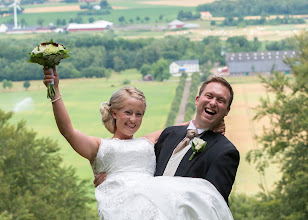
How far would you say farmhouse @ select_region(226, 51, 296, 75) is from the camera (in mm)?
74812

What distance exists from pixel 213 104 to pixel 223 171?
0.43m

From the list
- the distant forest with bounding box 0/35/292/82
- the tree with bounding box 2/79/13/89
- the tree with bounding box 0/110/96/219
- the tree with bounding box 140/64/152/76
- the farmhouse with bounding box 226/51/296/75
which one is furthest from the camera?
the tree with bounding box 140/64/152/76

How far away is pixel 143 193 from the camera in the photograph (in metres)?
3.96

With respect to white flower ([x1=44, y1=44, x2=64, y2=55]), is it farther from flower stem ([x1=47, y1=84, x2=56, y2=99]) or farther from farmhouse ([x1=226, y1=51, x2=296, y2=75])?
farmhouse ([x1=226, y1=51, x2=296, y2=75])

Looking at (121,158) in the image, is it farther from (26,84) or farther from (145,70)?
(145,70)

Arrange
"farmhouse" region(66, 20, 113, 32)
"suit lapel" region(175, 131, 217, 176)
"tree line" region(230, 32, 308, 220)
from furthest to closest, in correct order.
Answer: "farmhouse" region(66, 20, 113, 32) < "tree line" region(230, 32, 308, 220) < "suit lapel" region(175, 131, 217, 176)

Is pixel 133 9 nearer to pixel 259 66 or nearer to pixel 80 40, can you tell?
pixel 80 40

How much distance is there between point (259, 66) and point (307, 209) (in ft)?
187

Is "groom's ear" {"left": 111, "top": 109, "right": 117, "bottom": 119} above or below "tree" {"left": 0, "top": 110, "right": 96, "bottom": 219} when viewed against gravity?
above

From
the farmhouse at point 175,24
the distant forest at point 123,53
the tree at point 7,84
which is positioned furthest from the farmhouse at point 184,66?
the farmhouse at point 175,24

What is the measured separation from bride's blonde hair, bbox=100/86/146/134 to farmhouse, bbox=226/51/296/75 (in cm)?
6928

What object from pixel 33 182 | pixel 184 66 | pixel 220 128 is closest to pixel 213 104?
pixel 220 128

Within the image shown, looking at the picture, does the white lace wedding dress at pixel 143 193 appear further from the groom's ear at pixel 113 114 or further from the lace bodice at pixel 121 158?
the groom's ear at pixel 113 114

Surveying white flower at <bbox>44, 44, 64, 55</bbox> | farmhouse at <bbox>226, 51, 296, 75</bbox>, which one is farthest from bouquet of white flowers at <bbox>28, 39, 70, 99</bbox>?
farmhouse at <bbox>226, 51, 296, 75</bbox>
